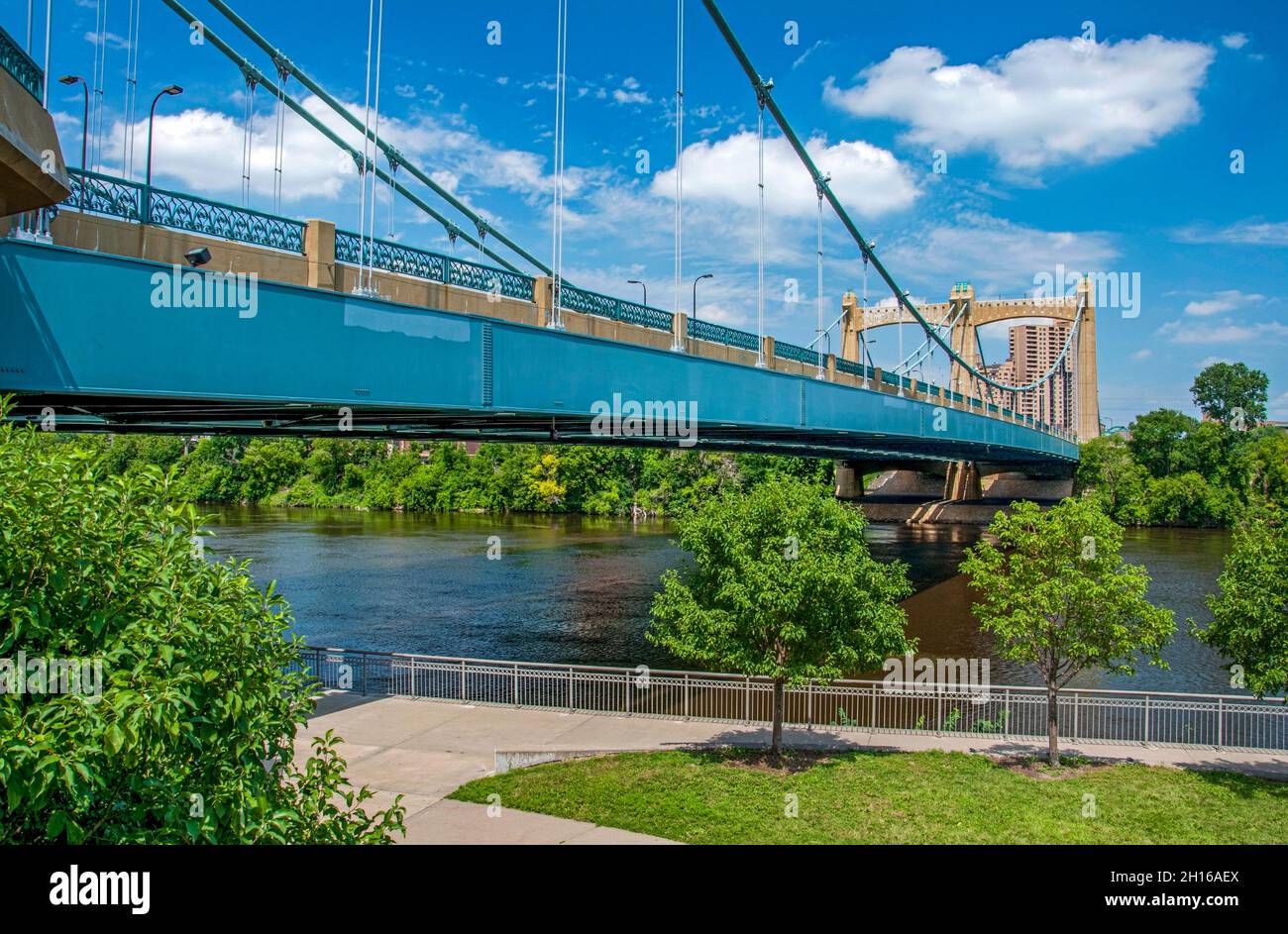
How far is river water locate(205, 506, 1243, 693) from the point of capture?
2788cm

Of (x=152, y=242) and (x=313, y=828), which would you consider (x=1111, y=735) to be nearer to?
(x=313, y=828)

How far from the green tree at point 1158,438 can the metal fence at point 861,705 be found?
2686 inches

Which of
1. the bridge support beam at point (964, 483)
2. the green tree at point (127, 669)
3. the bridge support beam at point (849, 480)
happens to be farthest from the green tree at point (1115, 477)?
the green tree at point (127, 669)

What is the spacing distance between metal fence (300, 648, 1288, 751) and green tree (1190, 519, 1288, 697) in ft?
8.09

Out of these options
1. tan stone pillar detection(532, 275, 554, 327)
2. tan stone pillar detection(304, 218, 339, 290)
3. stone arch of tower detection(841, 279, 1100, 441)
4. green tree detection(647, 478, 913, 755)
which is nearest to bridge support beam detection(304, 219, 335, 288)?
tan stone pillar detection(304, 218, 339, 290)

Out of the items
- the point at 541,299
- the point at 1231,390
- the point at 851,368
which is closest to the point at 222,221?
the point at 541,299

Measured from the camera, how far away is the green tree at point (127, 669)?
4.05 meters

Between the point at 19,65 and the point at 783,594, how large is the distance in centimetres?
1163

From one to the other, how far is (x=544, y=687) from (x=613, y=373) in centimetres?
930

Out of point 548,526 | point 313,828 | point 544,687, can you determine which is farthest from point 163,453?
point 313,828

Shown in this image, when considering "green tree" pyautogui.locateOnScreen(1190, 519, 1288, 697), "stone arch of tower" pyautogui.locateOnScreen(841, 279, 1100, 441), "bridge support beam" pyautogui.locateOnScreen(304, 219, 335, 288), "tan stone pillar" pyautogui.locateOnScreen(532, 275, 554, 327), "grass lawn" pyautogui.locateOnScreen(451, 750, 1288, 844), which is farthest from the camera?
"stone arch of tower" pyautogui.locateOnScreen(841, 279, 1100, 441)

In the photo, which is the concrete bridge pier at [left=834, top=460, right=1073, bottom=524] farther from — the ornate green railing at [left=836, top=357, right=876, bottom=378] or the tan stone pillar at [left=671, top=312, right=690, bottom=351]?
the tan stone pillar at [left=671, top=312, right=690, bottom=351]
